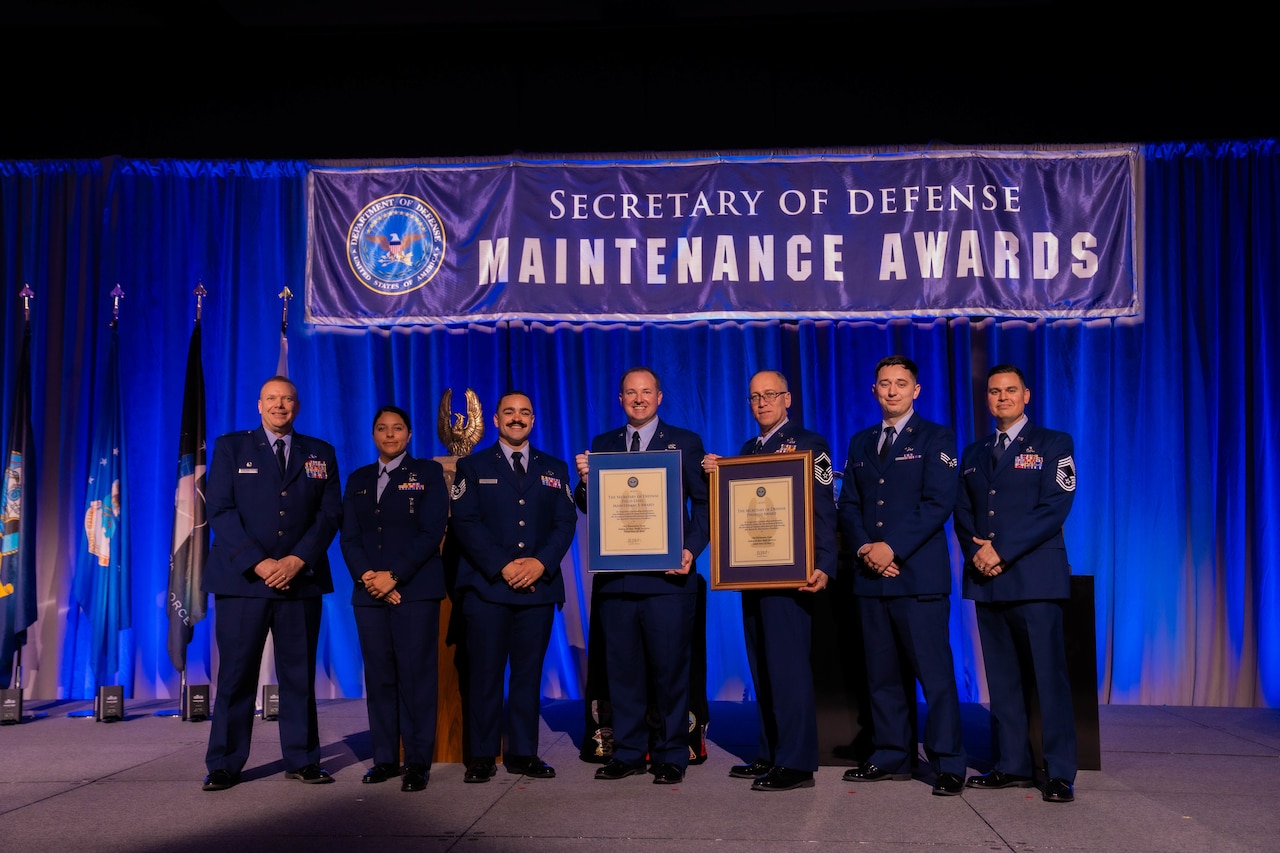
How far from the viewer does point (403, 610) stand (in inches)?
168

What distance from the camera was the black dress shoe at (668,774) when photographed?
13.6ft

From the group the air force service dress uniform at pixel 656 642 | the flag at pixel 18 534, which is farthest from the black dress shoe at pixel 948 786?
the flag at pixel 18 534

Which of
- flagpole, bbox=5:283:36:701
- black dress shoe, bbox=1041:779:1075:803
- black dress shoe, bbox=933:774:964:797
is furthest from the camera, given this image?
flagpole, bbox=5:283:36:701

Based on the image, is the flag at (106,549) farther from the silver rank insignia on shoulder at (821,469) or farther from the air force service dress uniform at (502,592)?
the silver rank insignia on shoulder at (821,469)

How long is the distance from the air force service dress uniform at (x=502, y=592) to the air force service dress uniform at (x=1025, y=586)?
5.18ft

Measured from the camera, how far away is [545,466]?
4457 millimetres

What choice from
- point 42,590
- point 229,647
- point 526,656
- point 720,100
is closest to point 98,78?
point 42,590

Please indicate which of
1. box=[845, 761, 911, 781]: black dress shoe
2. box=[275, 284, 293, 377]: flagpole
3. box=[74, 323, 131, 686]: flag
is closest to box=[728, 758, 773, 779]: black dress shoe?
box=[845, 761, 911, 781]: black dress shoe

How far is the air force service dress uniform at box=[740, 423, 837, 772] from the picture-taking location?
410 cm

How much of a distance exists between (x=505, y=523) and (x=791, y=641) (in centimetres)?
116

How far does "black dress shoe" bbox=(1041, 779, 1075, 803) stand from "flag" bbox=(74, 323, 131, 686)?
5.15 m

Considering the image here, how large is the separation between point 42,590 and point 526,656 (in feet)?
13.8

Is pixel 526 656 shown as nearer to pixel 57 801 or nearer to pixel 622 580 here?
pixel 622 580

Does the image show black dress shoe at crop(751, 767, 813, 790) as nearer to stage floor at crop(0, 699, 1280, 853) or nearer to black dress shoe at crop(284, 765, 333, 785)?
stage floor at crop(0, 699, 1280, 853)
